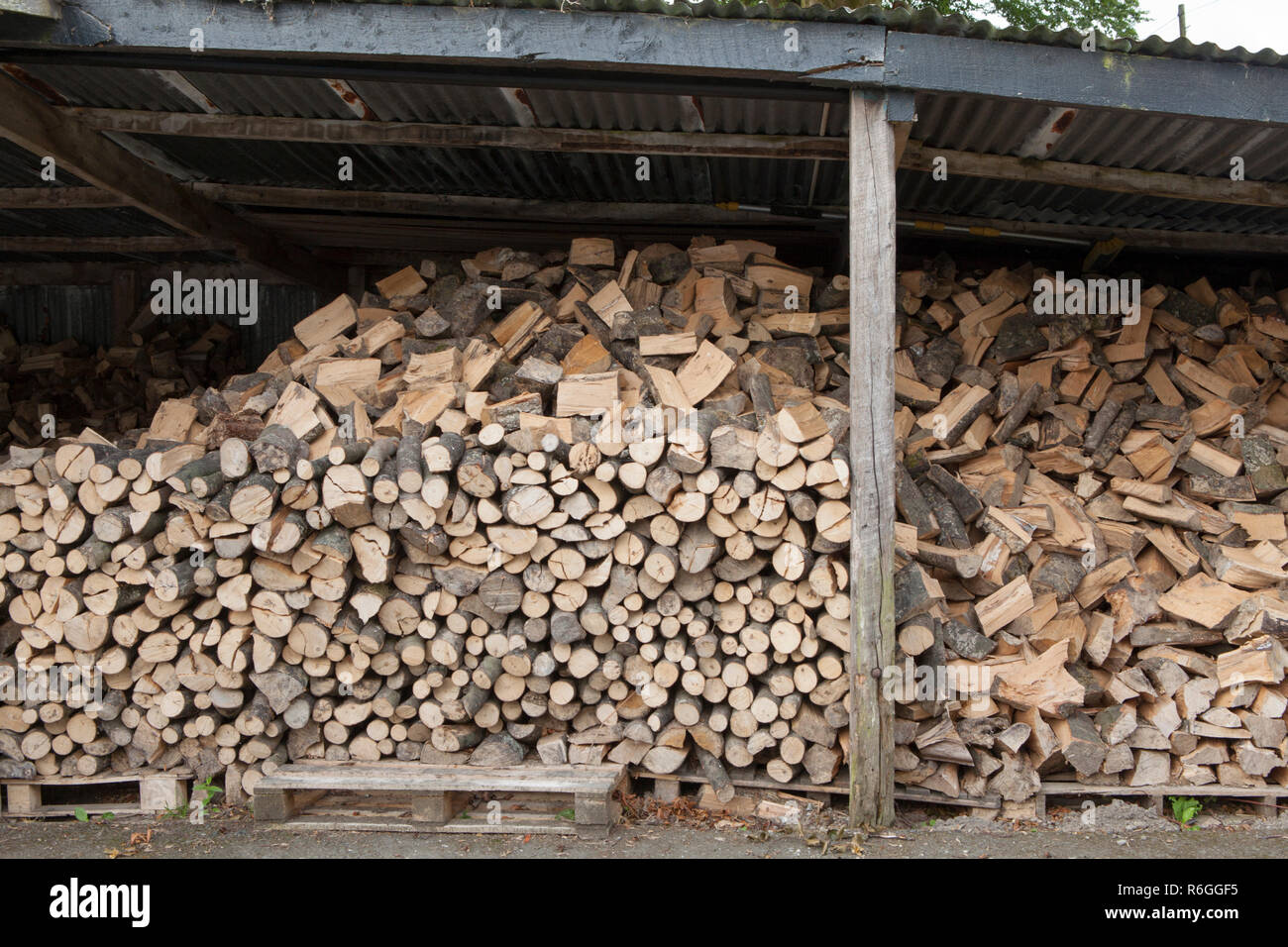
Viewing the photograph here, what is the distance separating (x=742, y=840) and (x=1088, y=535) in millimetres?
2624

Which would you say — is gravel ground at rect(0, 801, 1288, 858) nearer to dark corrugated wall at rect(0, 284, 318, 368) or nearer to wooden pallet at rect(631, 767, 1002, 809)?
wooden pallet at rect(631, 767, 1002, 809)

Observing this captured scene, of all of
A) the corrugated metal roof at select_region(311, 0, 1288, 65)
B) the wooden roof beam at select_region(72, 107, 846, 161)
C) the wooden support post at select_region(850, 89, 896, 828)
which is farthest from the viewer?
the wooden roof beam at select_region(72, 107, 846, 161)

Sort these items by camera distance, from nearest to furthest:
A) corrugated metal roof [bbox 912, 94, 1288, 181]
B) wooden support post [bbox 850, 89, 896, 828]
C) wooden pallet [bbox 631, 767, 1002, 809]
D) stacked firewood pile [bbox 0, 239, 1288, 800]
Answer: wooden support post [bbox 850, 89, 896, 828] < stacked firewood pile [bbox 0, 239, 1288, 800] < wooden pallet [bbox 631, 767, 1002, 809] < corrugated metal roof [bbox 912, 94, 1288, 181]

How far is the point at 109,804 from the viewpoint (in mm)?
5258

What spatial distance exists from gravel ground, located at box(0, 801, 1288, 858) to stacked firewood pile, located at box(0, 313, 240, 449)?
14.9 ft

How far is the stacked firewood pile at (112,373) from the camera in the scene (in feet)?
28.1

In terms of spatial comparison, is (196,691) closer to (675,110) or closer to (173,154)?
(173,154)

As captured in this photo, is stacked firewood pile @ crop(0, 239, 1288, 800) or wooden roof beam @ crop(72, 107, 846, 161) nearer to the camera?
stacked firewood pile @ crop(0, 239, 1288, 800)

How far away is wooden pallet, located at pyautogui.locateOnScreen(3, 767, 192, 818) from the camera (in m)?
5.12

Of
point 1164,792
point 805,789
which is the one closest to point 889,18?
point 805,789

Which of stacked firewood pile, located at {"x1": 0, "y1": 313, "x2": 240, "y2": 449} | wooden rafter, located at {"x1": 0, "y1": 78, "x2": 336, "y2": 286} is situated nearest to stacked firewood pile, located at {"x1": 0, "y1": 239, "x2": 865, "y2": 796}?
Result: wooden rafter, located at {"x1": 0, "y1": 78, "x2": 336, "y2": 286}

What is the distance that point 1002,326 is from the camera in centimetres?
632

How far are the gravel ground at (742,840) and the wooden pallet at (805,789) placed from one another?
87 mm

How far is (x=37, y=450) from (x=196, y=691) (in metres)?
1.54
